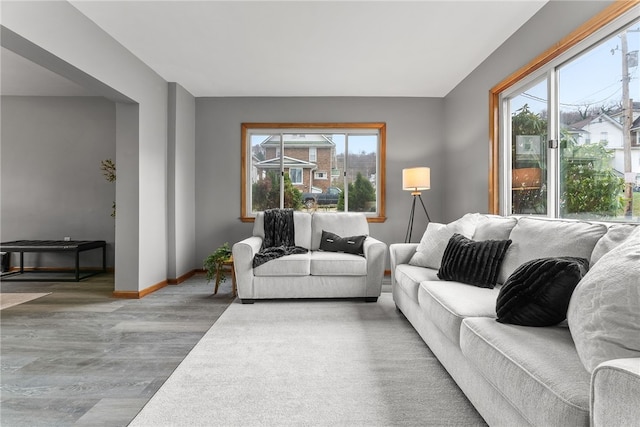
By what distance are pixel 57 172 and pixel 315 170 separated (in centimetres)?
395

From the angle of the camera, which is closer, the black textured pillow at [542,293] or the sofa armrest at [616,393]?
the sofa armrest at [616,393]

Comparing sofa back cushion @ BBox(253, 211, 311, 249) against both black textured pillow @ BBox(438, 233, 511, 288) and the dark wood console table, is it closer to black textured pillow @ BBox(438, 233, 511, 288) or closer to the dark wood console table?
black textured pillow @ BBox(438, 233, 511, 288)

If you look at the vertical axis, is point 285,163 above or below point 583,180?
above

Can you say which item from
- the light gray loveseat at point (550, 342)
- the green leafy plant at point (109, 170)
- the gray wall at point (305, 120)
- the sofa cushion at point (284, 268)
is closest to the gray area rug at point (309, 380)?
the light gray loveseat at point (550, 342)

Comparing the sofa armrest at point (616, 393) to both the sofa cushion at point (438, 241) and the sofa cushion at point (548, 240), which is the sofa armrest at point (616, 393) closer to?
the sofa cushion at point (548, 240)

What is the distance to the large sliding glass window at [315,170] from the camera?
5.10 m

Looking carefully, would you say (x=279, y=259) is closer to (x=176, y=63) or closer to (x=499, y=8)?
(x=176, y=63)

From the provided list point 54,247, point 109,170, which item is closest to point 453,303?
point 54,247

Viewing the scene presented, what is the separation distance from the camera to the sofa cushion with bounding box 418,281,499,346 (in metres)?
1.78

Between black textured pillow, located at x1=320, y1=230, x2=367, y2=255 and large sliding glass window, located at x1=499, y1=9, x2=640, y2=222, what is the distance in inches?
65.5

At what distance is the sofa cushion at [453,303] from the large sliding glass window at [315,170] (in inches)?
111

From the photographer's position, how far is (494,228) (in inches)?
103

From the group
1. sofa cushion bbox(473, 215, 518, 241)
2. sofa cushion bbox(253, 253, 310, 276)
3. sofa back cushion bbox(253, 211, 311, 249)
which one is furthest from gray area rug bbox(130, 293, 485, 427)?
sofa back cushion bbox(253, 211, 311, 249)

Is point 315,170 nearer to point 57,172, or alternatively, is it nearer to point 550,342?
point 57,172
